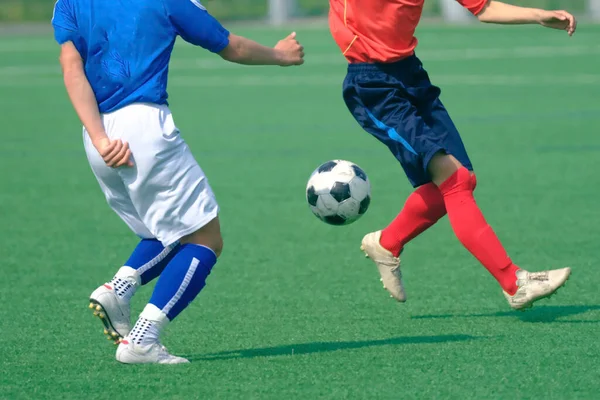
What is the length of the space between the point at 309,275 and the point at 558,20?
2.26 metres

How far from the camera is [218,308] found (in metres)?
6.54

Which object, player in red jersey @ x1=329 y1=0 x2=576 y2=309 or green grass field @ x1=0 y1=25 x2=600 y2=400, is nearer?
green grass field @ x1=0 y1=25 x2=600 y2=400

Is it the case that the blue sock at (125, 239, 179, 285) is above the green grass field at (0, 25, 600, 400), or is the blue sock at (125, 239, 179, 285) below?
above

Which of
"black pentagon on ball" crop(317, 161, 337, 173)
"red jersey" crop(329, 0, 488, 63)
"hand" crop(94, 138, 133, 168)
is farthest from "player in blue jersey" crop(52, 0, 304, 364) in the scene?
"black pentagon on ball" crop(317, 161, 337, 173)

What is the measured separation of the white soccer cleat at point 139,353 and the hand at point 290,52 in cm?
138

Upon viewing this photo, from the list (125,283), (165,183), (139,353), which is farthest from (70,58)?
(139,353)

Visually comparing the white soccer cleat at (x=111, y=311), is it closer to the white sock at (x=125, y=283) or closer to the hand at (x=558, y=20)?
the white sock at (x=125, y=283)

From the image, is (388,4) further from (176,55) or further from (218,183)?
(176,55)

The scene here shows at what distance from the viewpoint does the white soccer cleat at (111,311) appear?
538cm

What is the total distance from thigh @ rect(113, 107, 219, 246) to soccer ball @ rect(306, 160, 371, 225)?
54.8 inches

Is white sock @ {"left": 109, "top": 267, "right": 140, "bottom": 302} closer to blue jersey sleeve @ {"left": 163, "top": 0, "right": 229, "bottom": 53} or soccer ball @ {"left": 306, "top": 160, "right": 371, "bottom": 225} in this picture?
blue jersey sleeve @ {"left": 163, "top": 0, "right": 229, "bottom": 53}

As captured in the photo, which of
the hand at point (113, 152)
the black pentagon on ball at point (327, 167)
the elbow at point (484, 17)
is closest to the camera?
the hand at point (113, 152)

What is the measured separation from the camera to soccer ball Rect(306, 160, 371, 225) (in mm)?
6457

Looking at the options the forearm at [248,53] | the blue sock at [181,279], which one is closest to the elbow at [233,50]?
the forearm at [248,53]
